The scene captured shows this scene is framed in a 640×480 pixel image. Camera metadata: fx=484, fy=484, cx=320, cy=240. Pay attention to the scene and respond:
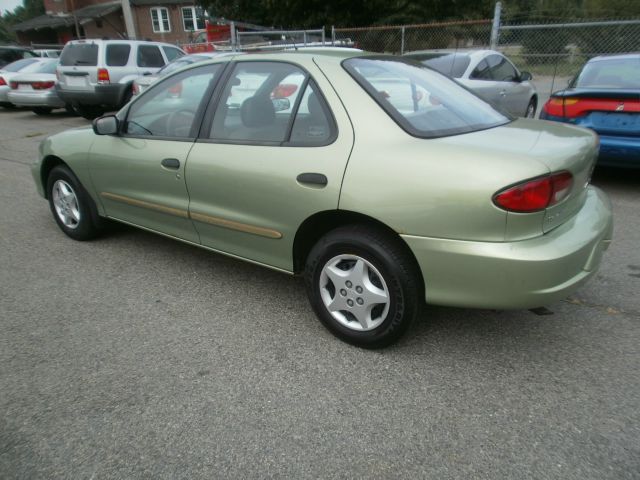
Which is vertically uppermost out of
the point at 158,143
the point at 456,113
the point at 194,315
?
the point at 456,113

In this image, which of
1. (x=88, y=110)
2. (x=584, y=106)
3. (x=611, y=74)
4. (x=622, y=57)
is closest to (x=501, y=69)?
(x=622, y=57)

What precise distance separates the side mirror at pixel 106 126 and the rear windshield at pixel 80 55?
28.3 feet

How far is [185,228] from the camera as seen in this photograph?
11.2 ft

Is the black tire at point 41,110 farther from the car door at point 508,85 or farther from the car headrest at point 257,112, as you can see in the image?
the car headrest at point 257,112

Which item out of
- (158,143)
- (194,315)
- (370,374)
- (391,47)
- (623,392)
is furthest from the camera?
(391,47)

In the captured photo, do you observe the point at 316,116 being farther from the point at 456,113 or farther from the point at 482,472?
the point at 482,472

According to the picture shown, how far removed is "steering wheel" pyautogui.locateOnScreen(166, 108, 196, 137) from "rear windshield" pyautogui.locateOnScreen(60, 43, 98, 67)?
9.03 m

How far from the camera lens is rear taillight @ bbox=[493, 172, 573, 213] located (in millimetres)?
2117

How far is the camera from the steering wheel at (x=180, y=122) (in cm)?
326

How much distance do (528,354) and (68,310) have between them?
2849 mm

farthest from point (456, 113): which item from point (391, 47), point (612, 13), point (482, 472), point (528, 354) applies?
point (612, 13)

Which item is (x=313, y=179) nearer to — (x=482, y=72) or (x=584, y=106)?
(x=584, y=106)

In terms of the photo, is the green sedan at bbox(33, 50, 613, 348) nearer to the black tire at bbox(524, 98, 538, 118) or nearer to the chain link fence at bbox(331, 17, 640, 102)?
the black tire at bbox(524, 98, 538, 118)

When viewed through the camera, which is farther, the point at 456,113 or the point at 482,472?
the point at 456,113
